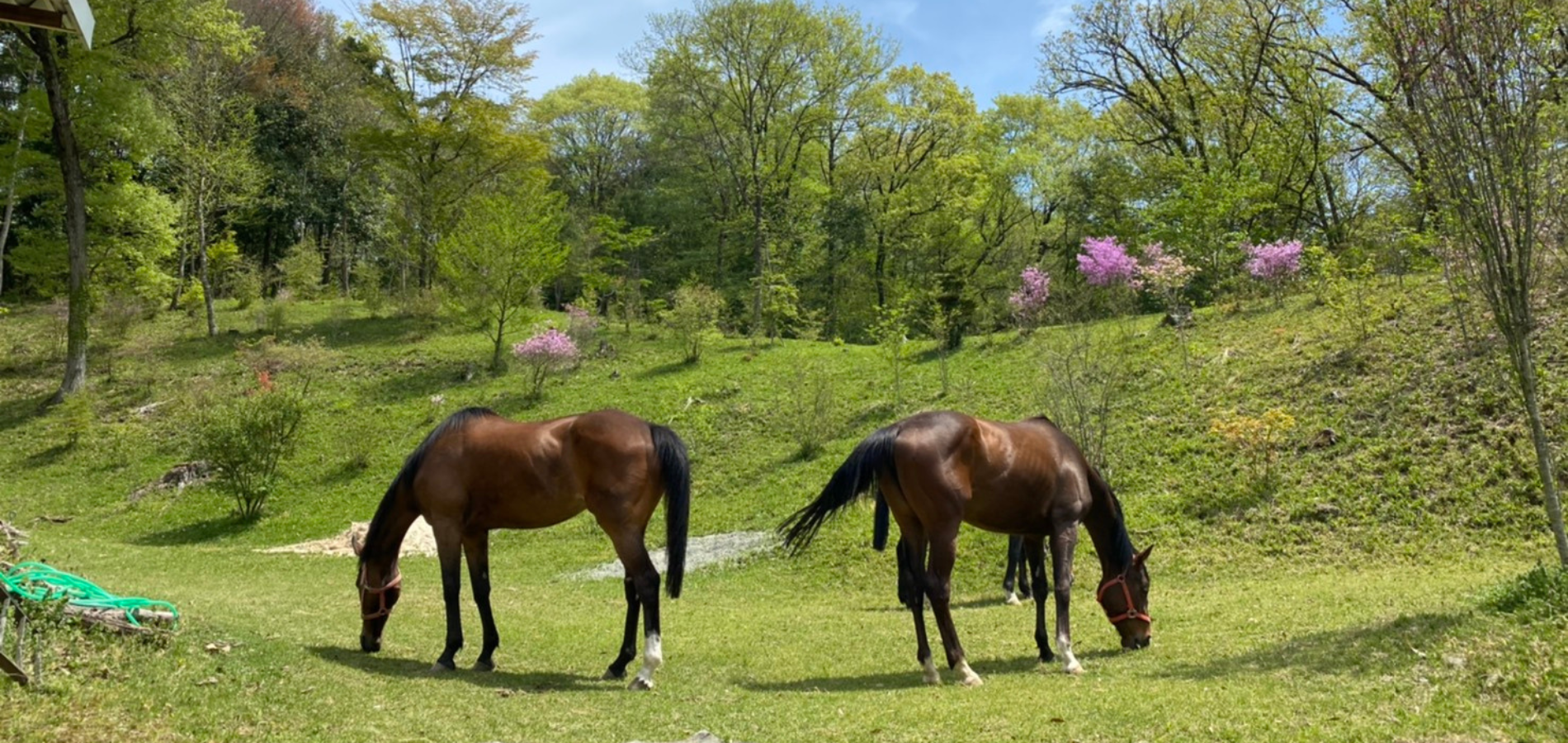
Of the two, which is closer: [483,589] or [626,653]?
[626,653]

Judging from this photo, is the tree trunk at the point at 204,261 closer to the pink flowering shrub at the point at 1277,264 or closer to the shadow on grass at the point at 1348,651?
the pink flowering shrub at the point at 1277,264

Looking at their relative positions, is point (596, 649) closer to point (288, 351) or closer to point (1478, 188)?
point (1478, 188)

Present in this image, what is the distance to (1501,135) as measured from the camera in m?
7.18

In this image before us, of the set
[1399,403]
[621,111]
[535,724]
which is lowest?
[535,724]

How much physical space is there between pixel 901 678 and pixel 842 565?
23.5 ft

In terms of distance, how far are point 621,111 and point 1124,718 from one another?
5071 cm

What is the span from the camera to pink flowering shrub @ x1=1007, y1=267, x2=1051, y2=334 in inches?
1017

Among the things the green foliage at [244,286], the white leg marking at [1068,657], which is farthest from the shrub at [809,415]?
the green foliage at [244,286]

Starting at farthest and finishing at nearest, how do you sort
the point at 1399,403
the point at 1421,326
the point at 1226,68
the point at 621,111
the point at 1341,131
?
the point at 621,111, the point at 1226,68, the point at 1341,131, the point at 1421,326, the point at 1399,403

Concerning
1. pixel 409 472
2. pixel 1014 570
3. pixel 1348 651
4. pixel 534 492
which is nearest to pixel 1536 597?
pixel 1348 651

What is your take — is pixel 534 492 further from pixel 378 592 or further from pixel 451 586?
pixel 378 592

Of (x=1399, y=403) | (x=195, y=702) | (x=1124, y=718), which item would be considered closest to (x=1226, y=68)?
(x=1399, y=403)

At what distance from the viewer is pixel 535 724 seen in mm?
5410

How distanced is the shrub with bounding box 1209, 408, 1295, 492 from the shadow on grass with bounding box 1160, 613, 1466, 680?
23.6 feet
